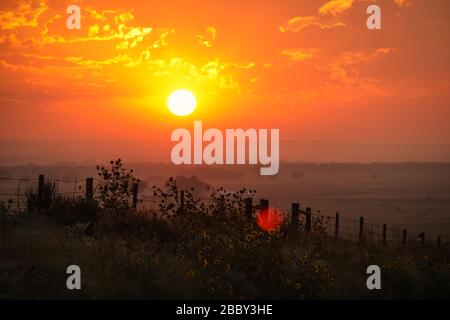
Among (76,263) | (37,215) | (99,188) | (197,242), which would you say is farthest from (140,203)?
(76,263)

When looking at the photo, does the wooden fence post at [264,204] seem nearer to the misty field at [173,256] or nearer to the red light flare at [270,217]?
the red light flare at [270,217]

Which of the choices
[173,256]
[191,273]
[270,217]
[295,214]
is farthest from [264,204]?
[191,273]

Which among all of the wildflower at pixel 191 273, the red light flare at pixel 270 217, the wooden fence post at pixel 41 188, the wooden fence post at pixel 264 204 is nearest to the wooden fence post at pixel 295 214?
the red light flare at pixel 270 217

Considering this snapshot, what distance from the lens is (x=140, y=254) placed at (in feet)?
42.0

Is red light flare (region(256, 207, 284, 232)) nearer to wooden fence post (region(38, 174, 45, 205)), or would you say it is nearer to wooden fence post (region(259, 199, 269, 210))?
wooden fence post (region(259, 199, 269, 210))

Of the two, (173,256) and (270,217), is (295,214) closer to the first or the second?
(270,217)

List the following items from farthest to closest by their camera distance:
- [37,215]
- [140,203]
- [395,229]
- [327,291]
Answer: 1. [395,229]
2. [140,203]
3. [37,215]
4. [327,291]

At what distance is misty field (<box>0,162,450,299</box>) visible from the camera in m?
11.4

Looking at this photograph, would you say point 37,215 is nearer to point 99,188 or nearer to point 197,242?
point 99,188

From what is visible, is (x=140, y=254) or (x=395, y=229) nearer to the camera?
(x=140, y=254)

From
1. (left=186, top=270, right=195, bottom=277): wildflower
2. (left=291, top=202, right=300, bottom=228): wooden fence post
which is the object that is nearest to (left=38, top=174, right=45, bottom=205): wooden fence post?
(left=186, top=270, right=195, bottom=277): wildflower

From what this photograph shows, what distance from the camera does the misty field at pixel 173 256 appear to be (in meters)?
11.4
